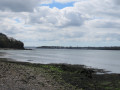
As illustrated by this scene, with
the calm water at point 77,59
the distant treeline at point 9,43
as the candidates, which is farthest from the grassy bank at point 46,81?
the distant treeline at point 9,43

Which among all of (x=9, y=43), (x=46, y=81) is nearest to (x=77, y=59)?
(x=46, y=81)

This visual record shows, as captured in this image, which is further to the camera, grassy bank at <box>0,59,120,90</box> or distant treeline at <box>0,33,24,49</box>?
distant treeline at <box>0,33,24,49</box>

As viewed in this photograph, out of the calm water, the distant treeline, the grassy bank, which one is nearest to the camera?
the grassy bank

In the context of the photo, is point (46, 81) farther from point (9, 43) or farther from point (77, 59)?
point (9, 43)

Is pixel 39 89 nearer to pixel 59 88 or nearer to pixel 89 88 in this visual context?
pixel 59 88

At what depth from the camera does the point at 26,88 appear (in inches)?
433

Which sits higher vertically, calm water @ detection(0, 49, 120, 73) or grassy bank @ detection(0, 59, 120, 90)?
grassy bank @ detection(0, 59, 120, 90)

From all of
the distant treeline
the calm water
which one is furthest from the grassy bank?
the distant treeline

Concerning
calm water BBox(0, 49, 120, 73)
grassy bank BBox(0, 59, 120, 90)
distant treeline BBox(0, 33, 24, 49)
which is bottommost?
calm water BBox(0, 49, 120, 73)

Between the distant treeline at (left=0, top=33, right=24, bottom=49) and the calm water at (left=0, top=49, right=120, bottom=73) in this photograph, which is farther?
the distant treeline at (left=0, top=33, right=24, bottom=49)

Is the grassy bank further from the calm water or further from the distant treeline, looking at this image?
the distant treeline

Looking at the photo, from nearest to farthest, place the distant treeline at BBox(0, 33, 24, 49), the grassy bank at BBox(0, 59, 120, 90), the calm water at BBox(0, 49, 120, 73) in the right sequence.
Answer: the grassy bank at BBox(0, 59, 120, 90) → the calm water at BBox(0, 49, 120, 73) → the distant treeline at BBox(0, 33, 24, 49)

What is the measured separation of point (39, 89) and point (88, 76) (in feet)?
33.2

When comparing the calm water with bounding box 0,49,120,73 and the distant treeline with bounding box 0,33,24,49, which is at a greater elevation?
the distant treeline with bounding box 0,33,24,49
